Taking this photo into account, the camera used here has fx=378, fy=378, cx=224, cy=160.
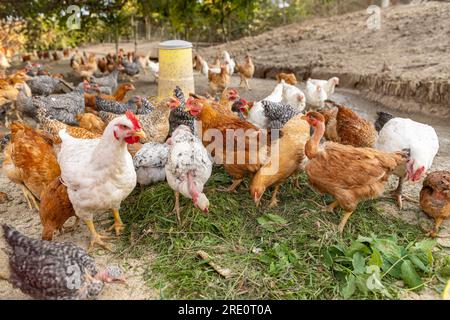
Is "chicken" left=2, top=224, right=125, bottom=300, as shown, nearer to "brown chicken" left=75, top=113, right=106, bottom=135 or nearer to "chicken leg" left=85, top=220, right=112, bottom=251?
"chicken leg" left=85, top=220, right=112, bottom=251

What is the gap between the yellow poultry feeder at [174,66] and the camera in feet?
21.9

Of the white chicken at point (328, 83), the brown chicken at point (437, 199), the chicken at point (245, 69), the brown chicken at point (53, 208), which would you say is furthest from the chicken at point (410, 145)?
Result: the chicken at point (245, 69)

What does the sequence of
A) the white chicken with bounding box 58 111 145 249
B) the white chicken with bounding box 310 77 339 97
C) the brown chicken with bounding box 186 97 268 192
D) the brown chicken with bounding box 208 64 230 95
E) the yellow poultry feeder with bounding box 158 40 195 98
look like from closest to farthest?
1. the white chicken with bounding box 58 111 145 249
2. the brown chicken with bounding box 186 97 268 192
3. the yellow poultry feeder with bounding box 158 40 195 98
4. the white chicken with bounding box 310 77 339 97
5. the brown chicken with bounding box 208 64 230 95

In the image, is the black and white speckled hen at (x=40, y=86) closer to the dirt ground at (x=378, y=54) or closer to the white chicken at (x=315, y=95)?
the white chicken at (x=315, y=95)

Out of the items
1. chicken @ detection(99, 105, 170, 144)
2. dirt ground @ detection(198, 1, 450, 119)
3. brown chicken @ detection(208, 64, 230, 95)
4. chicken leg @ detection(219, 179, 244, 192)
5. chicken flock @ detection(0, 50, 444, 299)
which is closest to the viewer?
chicken flock @ detection(0, 50, 444, 299)

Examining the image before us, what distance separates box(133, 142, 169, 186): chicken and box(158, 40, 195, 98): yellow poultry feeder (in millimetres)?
2955

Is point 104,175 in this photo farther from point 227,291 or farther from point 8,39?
point 8,39

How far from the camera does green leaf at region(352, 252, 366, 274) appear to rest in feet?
9.00

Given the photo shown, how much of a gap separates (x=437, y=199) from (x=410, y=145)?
0.56m

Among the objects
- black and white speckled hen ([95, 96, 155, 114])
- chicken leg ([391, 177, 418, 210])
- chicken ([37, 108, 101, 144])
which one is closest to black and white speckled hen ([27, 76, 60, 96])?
black and white speckled hen ([95, 96, 155, 114])

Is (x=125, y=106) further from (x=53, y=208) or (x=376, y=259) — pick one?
(x=376, y=259)

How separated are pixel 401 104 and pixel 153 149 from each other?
5.44 metres
